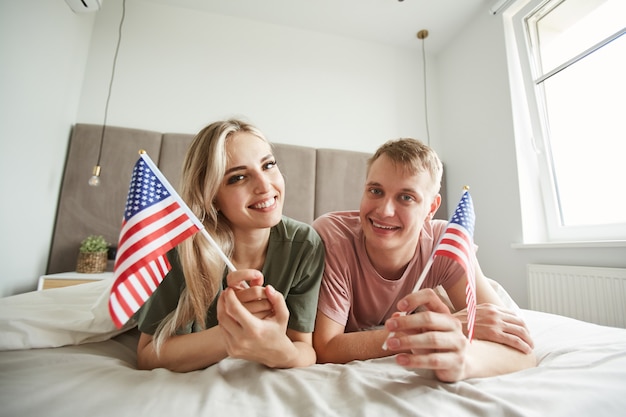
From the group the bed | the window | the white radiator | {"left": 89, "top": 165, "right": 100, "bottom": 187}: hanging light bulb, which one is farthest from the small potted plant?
the window

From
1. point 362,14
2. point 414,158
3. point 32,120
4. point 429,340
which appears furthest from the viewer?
point 362,14

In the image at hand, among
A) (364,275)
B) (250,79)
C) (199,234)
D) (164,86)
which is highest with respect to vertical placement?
(250,79)

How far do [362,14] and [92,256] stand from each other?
2.82 m

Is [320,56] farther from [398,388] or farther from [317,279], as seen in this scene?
[398,388]

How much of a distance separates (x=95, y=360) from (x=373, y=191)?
0.90 m

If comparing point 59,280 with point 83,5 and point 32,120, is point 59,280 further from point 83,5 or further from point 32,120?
point 83,5

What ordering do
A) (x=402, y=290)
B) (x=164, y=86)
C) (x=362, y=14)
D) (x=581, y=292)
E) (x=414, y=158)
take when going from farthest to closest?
(x=362, y=14)
(x=164, y=86)
(x=581, y=292)
(x=402, y=290)
(x=414, y=158)

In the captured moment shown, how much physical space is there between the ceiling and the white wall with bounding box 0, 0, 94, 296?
111 cm

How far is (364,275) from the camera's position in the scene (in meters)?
1.07

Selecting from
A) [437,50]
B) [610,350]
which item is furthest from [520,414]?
[437,50]

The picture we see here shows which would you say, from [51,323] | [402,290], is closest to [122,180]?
[51,323]

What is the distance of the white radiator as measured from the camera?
5.32 ft

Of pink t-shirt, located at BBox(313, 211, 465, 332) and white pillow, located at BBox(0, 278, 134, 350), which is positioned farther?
pink t-shirt, located at BBox(313, 211, 465, 332)

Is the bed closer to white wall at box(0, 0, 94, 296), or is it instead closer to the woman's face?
the woman's face
